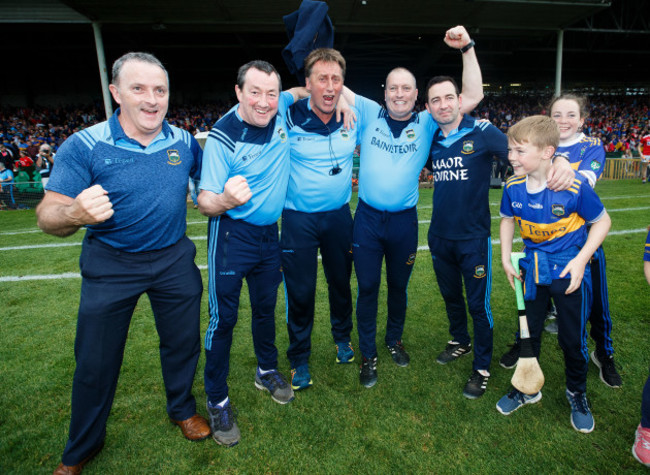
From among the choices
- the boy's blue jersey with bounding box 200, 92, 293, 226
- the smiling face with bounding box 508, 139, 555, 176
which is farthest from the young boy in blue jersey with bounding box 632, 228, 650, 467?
the boy's blue jersey with bounding box 200, 92, 293, 226

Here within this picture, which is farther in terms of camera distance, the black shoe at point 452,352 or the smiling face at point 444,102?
the black shoe at point 452,352

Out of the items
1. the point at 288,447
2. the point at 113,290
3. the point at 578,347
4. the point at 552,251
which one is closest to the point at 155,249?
the point at 113,290

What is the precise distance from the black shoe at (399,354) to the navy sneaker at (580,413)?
4.14ft

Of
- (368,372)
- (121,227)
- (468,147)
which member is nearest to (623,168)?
(468,147)

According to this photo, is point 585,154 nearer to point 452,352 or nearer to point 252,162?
point 452,352

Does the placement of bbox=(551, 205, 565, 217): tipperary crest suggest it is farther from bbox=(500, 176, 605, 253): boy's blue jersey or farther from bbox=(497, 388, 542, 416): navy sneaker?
bbox=(497, 388, 542, 416): navy sneaker

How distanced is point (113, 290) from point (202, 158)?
1027 millimetres

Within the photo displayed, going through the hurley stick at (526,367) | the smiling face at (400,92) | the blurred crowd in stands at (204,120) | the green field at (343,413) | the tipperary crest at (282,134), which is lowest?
the green field at (343,413)

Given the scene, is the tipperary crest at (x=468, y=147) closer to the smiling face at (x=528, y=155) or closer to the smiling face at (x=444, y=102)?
the smiling face at (x=444, y=102)

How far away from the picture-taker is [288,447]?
8.71ft

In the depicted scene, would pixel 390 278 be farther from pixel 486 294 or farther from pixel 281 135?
pixel 281 135

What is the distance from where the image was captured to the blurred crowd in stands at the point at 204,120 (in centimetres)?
1998

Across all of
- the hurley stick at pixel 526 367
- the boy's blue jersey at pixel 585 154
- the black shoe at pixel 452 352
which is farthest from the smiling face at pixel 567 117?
the black shoe at pixel 452 352

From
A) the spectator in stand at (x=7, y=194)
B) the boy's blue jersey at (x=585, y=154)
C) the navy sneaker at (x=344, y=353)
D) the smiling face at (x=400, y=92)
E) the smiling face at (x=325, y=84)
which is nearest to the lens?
the smiling face at (x=325, y=84)
